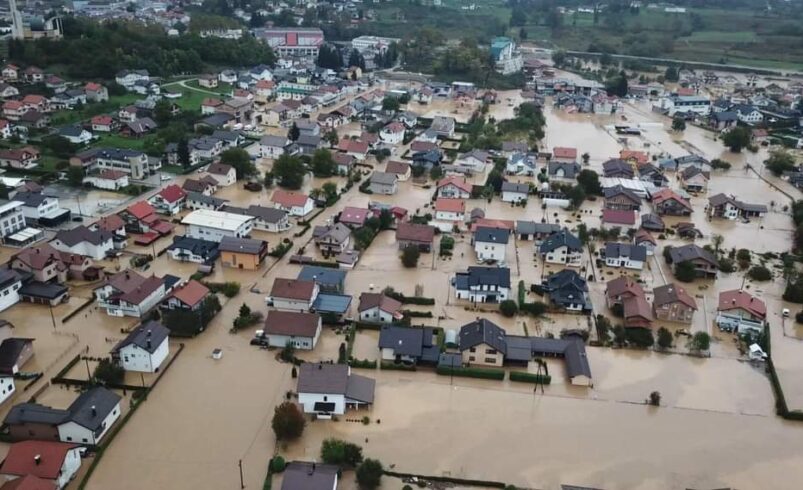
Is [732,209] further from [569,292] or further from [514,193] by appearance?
[569,292]

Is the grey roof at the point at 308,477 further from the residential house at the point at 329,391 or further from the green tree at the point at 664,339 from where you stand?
the green tree at the point at 664,339

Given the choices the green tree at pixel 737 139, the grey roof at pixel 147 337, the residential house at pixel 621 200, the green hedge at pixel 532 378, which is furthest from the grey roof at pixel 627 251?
the green tree at pixel 737 139

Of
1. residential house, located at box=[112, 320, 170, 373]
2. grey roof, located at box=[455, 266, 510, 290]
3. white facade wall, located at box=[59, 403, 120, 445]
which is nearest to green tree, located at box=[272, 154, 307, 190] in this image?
grey roof, located at box=[455, 266, 510, 290]

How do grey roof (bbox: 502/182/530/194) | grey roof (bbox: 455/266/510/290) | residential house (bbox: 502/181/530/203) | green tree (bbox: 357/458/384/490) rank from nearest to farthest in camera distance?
green tree (bbox: 357/458/384/490) → grey roof (bbox: 455/266/510/290) → residential house (bbox: 502/181/530/203) → grey roof (bbox: 502/182/530/194)

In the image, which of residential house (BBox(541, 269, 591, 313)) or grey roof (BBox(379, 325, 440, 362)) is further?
residential house (BBox(541, 269, 591, 313))

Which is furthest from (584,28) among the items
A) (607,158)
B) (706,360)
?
(706,360)

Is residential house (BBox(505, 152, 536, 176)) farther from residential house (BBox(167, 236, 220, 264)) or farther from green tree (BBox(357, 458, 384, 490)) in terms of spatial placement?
green tree (BBox(357, 458, 384, 490))
